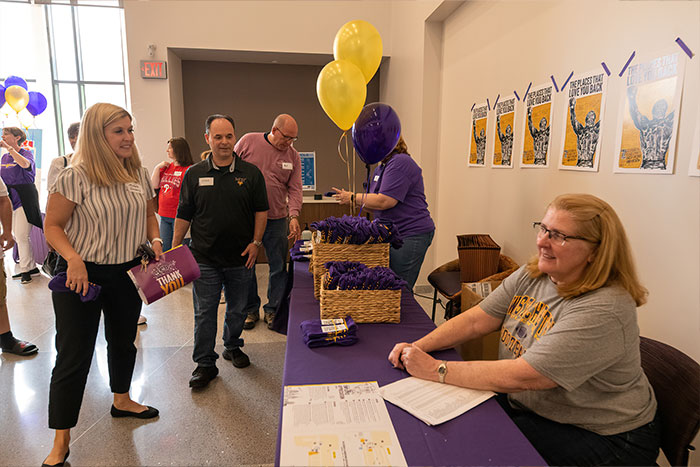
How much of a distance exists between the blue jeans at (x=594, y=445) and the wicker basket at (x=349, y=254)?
938mm

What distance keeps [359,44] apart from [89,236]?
6.31 feet

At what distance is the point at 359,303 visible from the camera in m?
1.62

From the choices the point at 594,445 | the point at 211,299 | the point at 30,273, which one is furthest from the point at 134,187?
the point at 30,273

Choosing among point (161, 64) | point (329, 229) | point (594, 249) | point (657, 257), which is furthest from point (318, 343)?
point (161, 64)

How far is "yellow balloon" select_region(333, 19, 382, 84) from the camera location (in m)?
2.66

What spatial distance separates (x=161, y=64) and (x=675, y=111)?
5.00 metres

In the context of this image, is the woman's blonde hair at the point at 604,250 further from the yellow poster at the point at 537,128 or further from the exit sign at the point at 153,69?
the exit sign at the point at 153,69

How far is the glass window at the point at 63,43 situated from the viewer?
562cm

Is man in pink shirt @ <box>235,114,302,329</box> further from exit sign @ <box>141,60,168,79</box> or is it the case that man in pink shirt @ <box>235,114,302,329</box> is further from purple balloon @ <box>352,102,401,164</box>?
exit sign @ <box>141,60,168,79</box>

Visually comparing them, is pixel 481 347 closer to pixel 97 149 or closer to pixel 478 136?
pixel 478 136

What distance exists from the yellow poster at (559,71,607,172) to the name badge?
2.10 metres

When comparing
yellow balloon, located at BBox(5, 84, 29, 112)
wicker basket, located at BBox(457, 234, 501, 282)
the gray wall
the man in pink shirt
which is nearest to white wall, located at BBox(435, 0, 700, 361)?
wicker basket, located at BBox(457, 234, 501, 282)

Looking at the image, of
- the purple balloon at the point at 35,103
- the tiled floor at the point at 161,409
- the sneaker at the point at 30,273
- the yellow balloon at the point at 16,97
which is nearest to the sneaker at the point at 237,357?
the tiled floor at the point at 161,409

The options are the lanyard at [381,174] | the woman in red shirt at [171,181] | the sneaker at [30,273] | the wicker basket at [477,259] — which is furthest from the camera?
the sneaker at [30,273]
